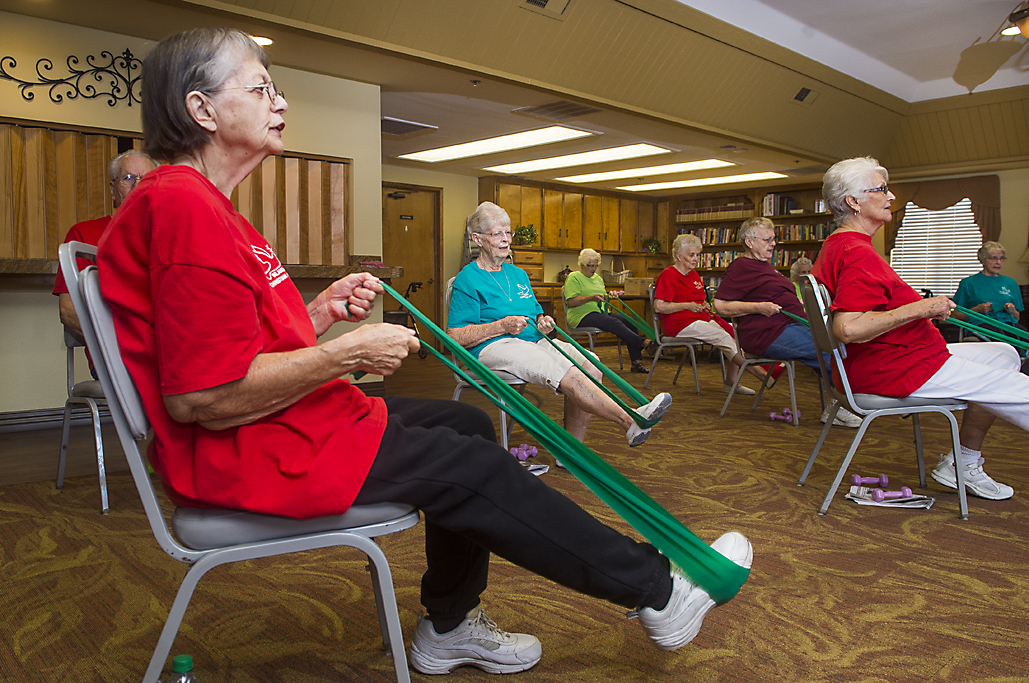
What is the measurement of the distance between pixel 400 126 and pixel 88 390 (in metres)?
5.58

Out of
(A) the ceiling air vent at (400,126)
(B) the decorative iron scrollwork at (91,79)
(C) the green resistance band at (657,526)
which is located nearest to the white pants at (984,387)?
(C) the green resistance band at (657,526)

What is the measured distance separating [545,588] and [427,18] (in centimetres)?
420

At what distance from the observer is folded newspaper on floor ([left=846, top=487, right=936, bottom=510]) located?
2.78 meters

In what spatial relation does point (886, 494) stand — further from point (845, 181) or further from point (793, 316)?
point (793, 316)

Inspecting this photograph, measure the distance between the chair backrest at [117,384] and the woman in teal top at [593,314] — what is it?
20.3 ft

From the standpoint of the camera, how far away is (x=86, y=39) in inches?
177

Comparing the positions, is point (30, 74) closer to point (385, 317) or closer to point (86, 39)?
point (86, 39)

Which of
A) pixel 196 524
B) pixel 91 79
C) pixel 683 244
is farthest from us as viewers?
pixel 683 244

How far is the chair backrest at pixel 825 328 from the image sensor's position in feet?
8.58

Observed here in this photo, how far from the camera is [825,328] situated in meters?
2.70

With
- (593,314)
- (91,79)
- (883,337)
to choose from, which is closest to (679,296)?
(593,314)

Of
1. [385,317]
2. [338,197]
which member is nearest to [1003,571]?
[338,197]

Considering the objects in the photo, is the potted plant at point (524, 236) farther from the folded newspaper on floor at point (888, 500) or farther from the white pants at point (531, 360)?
the folded newspaper on floor at point (888, 500)

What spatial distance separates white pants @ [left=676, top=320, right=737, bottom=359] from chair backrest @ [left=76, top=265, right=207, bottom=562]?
502 cm
